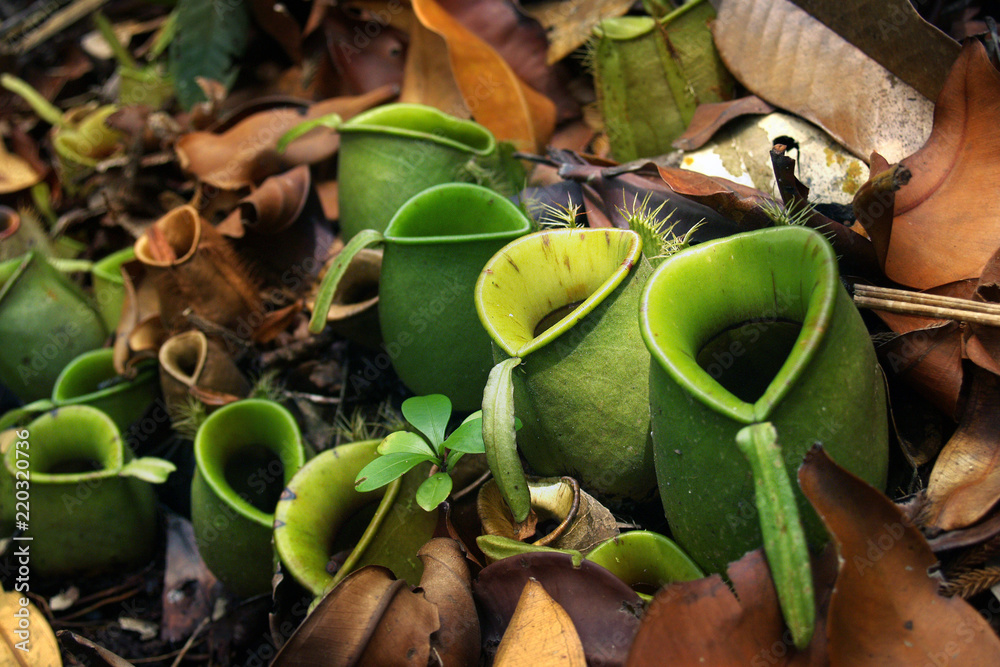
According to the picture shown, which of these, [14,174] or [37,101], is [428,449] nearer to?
[14,174]

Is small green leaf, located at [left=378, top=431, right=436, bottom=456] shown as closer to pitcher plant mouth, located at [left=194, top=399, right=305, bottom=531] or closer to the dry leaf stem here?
pitcher plant mouth, located at [left=194, top=399, right=305, bottom=531]

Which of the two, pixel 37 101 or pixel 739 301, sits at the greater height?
pixel 739 301

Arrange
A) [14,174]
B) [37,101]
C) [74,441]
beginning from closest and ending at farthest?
[74,441], [14,174], [37,101]

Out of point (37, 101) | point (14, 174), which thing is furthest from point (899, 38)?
point (37, 101)

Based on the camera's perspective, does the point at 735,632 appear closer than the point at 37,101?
Yes

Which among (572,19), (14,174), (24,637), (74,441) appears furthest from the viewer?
(14,174)

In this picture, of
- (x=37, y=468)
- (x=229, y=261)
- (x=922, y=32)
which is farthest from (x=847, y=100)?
(x=37, y=468)

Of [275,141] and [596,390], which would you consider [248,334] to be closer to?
[275,141]
